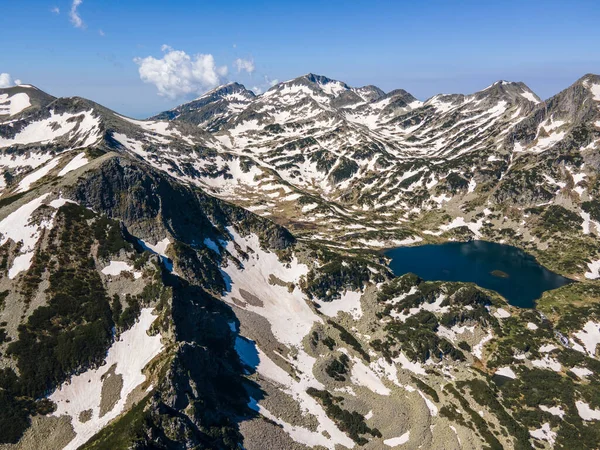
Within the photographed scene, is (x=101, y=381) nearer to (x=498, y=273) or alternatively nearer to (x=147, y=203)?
(x=147, y=203)

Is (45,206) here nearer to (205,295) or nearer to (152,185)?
(152,185)

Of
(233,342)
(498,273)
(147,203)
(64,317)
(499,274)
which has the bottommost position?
(499,274)

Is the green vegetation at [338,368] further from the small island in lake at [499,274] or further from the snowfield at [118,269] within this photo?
the small island in lake at [499,274]

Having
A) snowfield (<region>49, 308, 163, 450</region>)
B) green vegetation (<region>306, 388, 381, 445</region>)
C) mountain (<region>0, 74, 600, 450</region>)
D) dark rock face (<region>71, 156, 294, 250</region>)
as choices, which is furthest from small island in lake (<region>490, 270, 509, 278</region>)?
snowfield (<region>49, 308, 163, 450</region>)

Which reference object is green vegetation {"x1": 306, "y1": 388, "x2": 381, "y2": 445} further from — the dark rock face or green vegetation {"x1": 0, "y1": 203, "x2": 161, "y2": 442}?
the dark rock face

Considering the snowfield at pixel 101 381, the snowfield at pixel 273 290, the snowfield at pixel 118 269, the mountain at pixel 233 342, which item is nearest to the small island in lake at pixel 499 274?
the mountain at pixel 233 342

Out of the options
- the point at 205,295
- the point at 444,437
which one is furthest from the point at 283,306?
the point at 444,437

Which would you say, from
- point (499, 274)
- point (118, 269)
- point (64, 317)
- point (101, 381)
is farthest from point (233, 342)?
point (499, 274)

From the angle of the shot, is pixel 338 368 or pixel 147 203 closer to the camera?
pixel 338 368
